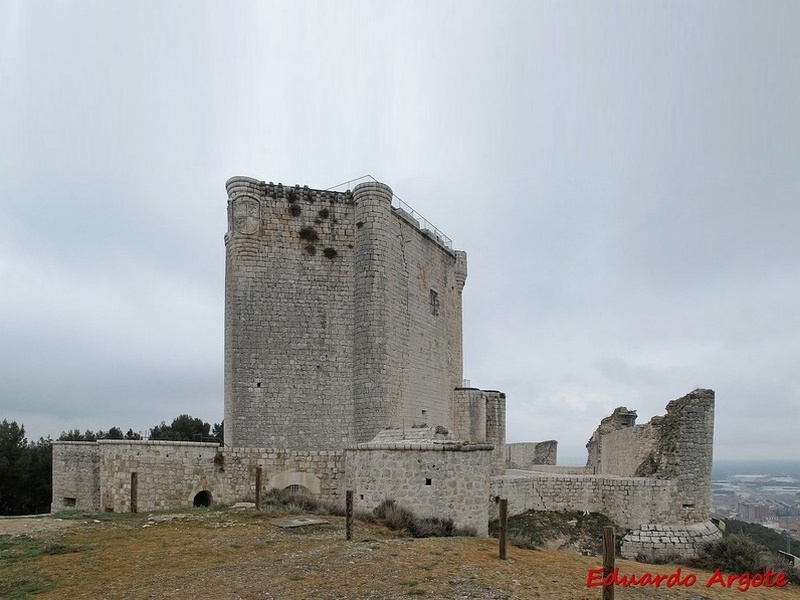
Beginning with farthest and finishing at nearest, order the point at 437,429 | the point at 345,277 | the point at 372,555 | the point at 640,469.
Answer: the point at 345,277 < the point at 640,469 < the point at 437,429 < the point at 372,555

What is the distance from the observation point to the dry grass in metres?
7.70

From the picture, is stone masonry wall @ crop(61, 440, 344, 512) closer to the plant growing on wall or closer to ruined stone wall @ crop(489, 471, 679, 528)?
ruined stone wall @ crop(489, 471, 679, 528)

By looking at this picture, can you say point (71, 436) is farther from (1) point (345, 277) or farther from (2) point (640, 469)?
(2) point (640, 469)

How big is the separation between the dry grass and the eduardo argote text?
0.19 meters

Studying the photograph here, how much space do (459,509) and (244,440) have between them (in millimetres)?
8205

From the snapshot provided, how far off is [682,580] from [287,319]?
1287cm

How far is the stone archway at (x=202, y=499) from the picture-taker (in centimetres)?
1524

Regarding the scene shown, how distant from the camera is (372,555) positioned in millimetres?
9172

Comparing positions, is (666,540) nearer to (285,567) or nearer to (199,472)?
(285,567)

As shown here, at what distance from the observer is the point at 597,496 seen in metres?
16.6

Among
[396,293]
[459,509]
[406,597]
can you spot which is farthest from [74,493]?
[406,597]

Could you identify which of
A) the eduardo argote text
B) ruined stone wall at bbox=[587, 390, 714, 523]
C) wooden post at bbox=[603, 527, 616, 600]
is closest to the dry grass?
the eduardo argote text

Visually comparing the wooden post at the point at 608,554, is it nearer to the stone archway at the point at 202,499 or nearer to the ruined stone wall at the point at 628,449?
the ruined stone wall at the point at 628,449

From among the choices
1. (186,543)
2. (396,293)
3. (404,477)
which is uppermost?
(396,293)
